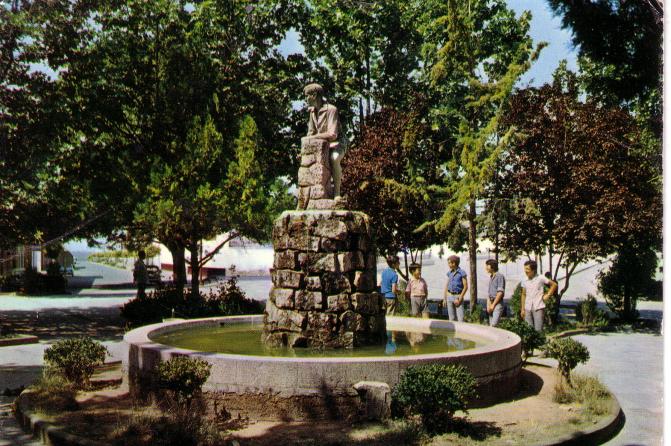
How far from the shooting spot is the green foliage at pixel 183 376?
295 inches

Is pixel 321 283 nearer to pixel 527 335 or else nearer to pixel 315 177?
pixel 315 177

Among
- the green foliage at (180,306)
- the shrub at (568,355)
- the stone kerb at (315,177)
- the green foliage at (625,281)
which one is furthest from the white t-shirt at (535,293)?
the green foliage at (180,306)

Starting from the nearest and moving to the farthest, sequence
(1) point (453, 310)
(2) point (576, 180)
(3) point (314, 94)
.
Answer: (3) point (314, 94) < (1) point (453, 310) < (2) point (576, 180)

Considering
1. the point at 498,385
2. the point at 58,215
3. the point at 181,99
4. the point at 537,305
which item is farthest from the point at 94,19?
the point at 498,385

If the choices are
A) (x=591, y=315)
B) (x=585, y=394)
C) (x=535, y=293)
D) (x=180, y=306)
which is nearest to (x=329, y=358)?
(x=585, y=394)

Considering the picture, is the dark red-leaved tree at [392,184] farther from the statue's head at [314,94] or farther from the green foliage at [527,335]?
the green foliage at [527,335]

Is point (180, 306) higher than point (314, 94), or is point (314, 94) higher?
point (314, 94)

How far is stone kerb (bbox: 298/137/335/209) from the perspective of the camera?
35.1 ft

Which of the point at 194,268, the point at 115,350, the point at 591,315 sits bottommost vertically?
the point at 115,350

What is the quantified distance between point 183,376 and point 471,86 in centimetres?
1633

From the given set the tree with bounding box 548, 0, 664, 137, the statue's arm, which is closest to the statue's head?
the statue's arm

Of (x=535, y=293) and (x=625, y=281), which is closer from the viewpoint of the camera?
(x=535, y=293)

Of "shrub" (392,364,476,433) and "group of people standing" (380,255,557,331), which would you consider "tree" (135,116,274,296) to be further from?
"shrub" (392,364,476,433)

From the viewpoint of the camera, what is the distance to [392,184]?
67.8 ft
